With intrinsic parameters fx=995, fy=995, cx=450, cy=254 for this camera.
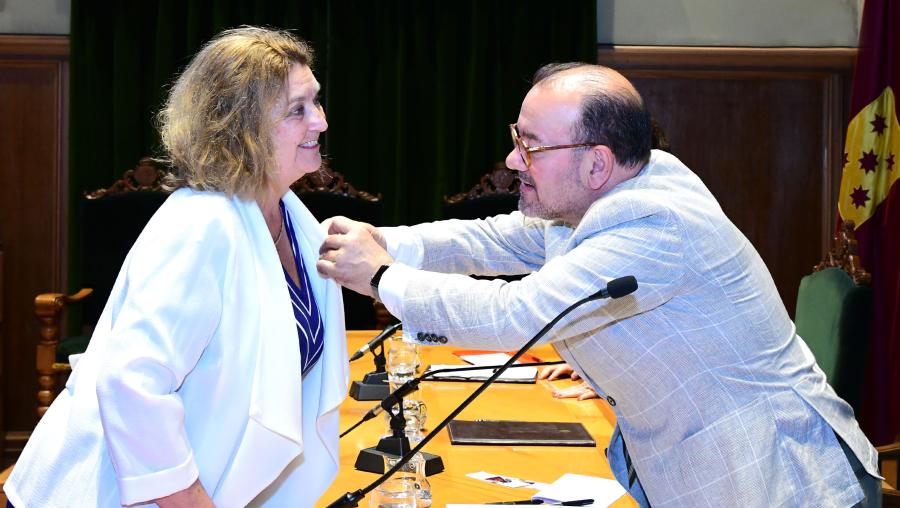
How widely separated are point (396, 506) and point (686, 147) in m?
4.19

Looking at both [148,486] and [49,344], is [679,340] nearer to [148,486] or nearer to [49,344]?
[148,486]

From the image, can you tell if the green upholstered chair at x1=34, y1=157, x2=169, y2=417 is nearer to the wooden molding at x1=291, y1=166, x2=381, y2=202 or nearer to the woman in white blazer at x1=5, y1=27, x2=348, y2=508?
the wooden molding at x1=291, y1=166, x2=381, y2=202

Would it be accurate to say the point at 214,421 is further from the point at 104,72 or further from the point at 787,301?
the point at 787,301

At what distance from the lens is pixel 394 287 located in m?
1.79

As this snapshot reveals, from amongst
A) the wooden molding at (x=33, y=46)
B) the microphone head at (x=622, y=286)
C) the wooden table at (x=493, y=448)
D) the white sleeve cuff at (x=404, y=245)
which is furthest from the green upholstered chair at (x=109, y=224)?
the microphone head at (x=622, y=286)

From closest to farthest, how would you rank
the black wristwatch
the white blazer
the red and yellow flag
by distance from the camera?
the white blazer → the black wristwatch → the red and yellow flag

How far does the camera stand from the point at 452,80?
5.28m

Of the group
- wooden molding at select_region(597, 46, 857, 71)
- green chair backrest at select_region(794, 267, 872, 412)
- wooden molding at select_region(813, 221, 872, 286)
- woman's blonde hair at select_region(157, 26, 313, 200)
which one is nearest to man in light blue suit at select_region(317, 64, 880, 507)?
woman's blonde hair at select_region(157, 26, 313, 200)

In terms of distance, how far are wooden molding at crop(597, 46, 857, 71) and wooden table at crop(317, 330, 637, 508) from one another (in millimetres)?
2769

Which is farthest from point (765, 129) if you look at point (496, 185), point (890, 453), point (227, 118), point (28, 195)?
point (227, 118)

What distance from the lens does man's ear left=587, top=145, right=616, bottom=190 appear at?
1.87m

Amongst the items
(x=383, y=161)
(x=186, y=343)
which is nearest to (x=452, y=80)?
(x=383, y=161)

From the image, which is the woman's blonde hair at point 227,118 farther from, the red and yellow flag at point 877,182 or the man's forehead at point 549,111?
the red and yellow flag at point 877,182

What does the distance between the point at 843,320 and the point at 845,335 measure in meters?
0.04
